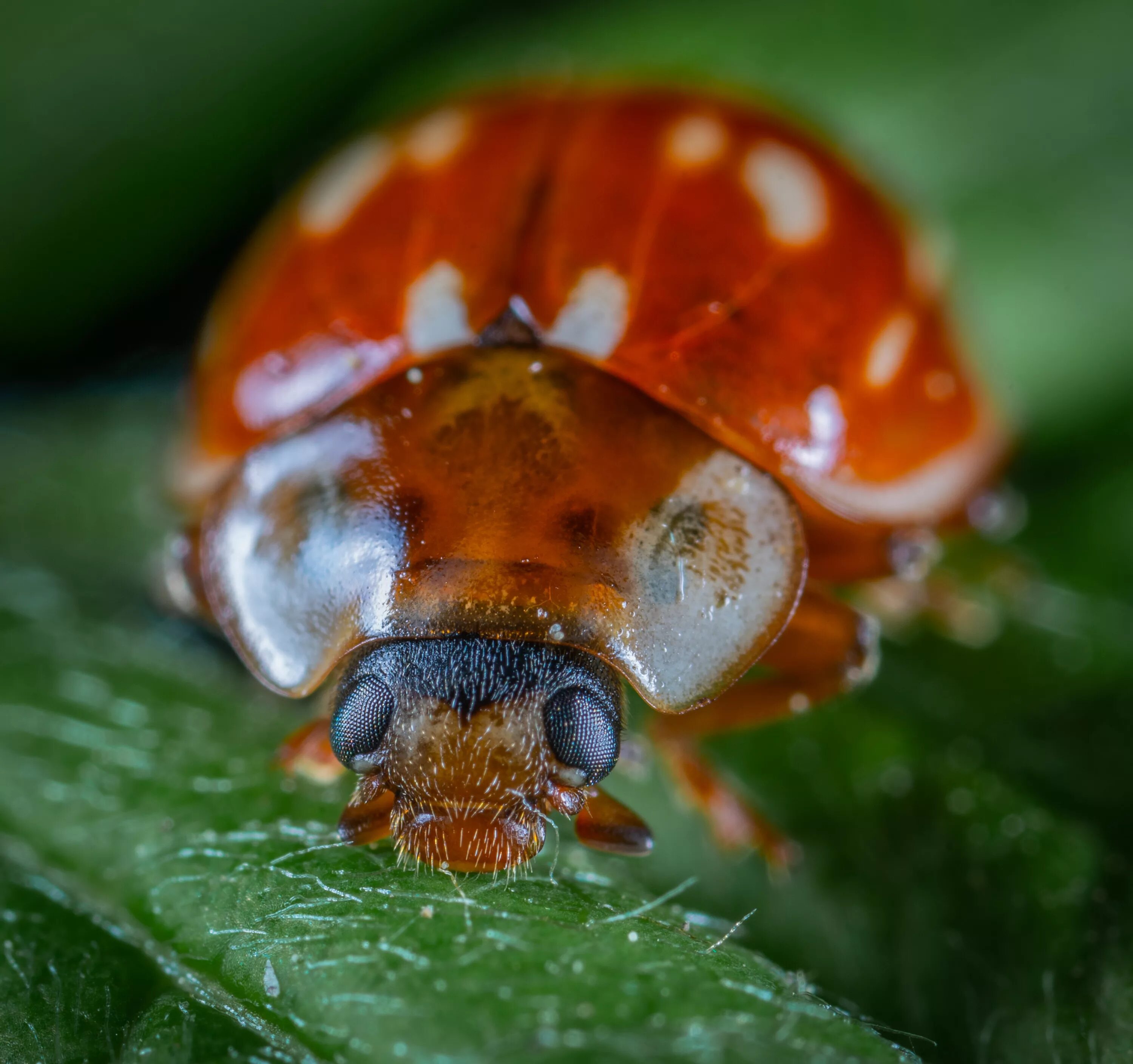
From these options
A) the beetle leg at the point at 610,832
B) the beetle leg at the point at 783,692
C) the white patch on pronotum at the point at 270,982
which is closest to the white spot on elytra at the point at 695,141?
the beetle leg at the point at 783,692

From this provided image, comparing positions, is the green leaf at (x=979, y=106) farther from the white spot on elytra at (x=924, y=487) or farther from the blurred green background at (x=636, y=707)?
the white spot on elytra at (x=924, y=487)

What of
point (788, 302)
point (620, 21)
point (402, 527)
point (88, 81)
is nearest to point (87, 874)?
point (402, 527)

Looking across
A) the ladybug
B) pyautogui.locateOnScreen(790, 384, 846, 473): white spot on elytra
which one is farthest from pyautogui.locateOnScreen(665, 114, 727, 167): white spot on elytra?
pyautogui.locateOnScreen(790, 384, 846, 473): white spot on elytra

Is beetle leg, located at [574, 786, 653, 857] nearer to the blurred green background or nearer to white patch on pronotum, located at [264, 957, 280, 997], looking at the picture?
the blurred green background

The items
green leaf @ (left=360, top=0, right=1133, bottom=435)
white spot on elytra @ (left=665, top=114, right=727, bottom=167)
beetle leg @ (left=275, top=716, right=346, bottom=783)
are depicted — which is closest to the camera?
beetle leg @ (left=275, top=716, right=346, bottom=783)

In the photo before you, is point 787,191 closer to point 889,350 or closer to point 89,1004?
point 889,350

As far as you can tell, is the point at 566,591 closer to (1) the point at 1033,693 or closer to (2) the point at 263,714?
(2) the point at 263,714
